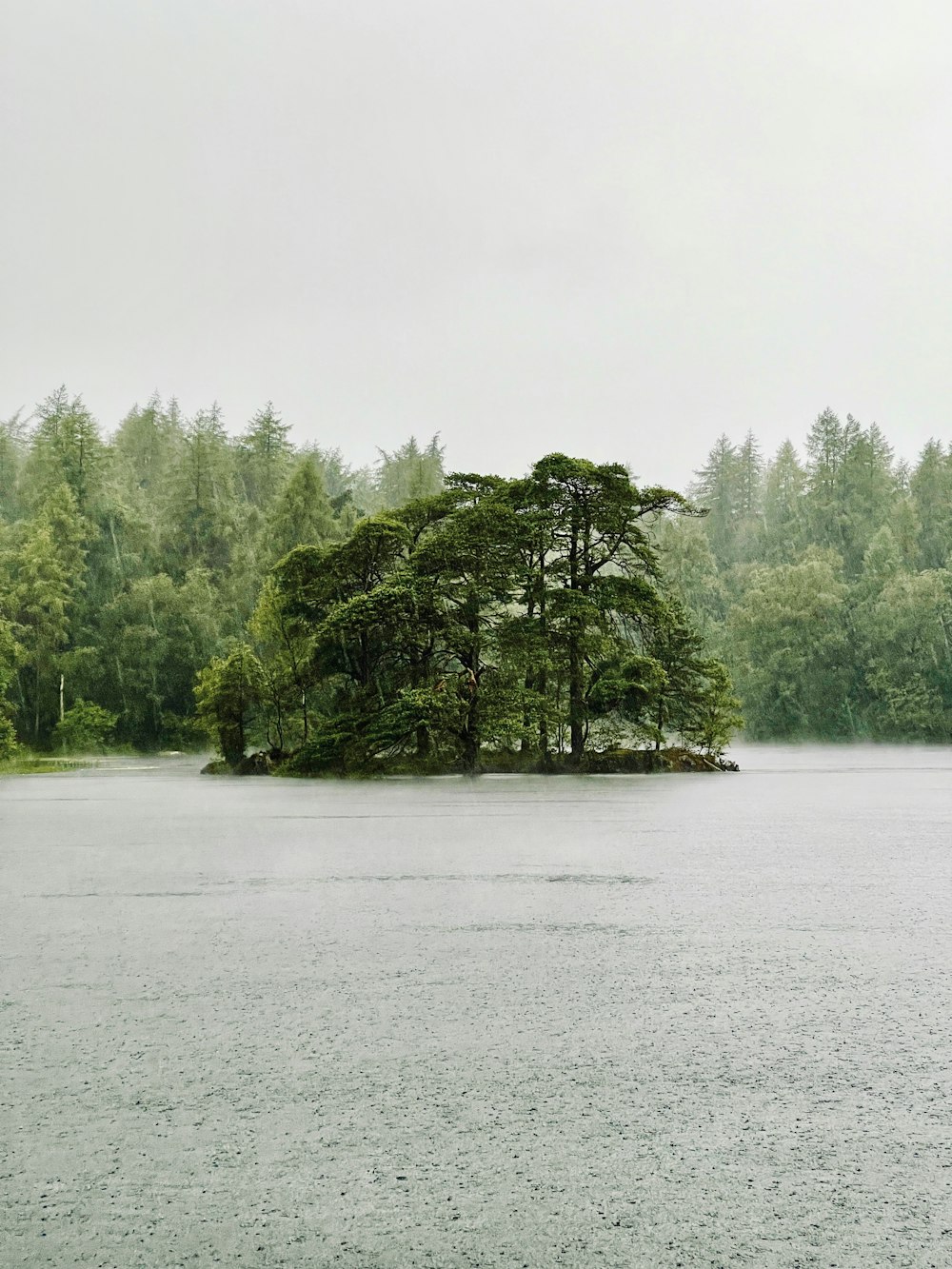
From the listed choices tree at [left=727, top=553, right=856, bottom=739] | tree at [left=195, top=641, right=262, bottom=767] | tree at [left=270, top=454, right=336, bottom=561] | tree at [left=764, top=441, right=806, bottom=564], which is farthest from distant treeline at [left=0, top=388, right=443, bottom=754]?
tree at [left=764, top=441, right=806, bottom=564]

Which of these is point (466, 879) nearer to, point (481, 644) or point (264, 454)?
point (481, 644)

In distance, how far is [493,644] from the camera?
103 ft

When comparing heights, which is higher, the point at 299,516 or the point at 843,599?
the point at 299,516

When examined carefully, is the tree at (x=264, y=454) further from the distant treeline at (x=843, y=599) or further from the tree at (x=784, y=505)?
the tree at (x=784, y=505)

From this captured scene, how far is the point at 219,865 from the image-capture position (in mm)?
10000

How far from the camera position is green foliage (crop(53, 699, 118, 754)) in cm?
4816

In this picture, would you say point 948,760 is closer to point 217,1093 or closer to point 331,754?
Result: point 331,754

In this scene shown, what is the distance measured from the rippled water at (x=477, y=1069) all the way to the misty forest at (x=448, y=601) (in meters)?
21.2

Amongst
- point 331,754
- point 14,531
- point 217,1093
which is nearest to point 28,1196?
point 217,1093

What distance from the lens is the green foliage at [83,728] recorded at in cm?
4816

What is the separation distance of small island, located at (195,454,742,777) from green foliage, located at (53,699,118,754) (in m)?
16.1

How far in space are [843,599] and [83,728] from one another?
1510 inches

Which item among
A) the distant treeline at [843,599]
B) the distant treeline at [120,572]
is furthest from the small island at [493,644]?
the distant treeline at [843,599]

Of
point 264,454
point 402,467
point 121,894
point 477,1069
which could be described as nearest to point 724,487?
point 402,467
